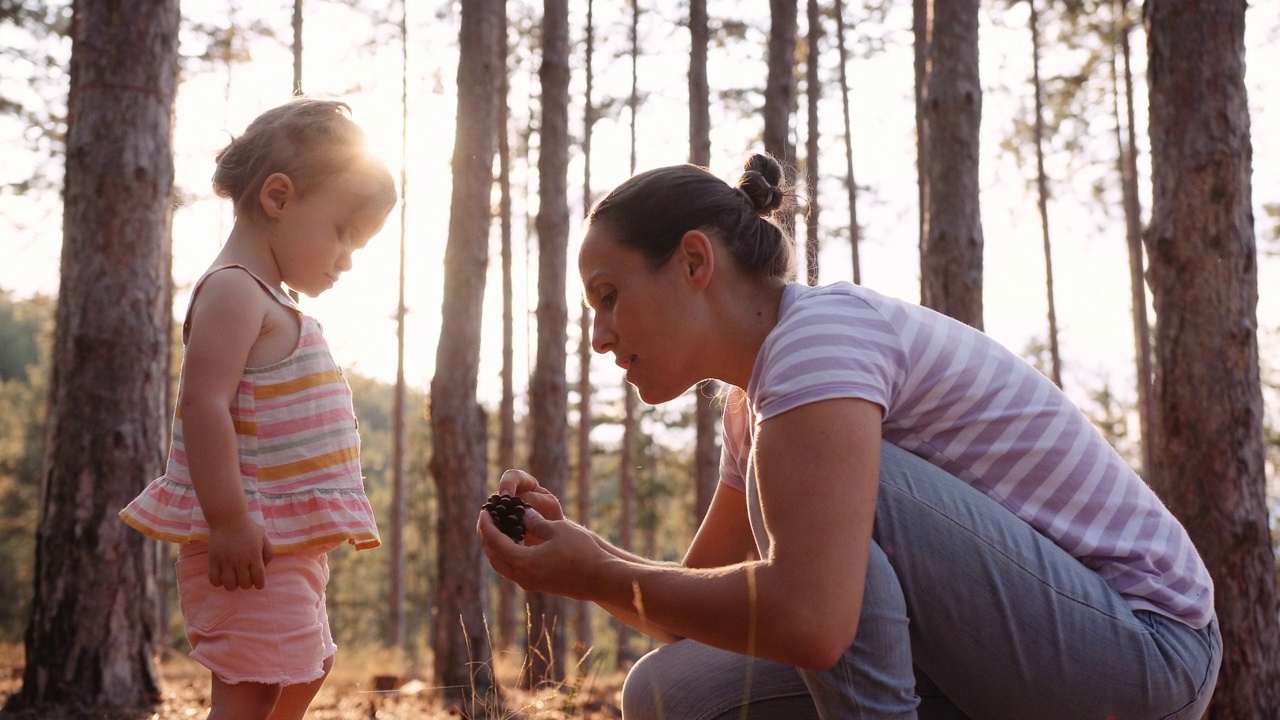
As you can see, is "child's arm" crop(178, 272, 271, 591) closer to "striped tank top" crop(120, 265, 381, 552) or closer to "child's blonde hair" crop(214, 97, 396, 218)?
"striped tank top" crop(120, 265, 381, 552)

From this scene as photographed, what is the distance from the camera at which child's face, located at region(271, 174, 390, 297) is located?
265cm

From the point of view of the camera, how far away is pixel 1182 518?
503cm

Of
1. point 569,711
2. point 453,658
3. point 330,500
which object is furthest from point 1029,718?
point 453,658

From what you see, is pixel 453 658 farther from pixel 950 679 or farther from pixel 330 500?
pixel 950 679

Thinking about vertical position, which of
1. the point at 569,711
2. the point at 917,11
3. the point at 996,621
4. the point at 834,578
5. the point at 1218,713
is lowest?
the point at 1218,713

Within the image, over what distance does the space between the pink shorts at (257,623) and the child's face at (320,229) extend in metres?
0.73

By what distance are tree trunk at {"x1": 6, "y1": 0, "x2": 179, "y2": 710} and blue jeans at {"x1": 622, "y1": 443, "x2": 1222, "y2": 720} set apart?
3797 millimetres

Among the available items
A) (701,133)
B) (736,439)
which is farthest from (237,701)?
(701,133)

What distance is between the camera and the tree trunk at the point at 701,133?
11492mm

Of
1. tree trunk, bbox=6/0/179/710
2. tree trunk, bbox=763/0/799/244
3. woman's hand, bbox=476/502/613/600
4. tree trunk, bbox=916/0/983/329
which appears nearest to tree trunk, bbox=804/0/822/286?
tree trunk, bbox=763/0/799/244

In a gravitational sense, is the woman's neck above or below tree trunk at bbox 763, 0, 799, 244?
below

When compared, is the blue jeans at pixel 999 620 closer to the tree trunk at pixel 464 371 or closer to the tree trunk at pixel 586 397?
the tree trunk at pixel 464 371

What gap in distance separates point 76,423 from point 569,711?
3.27 metres

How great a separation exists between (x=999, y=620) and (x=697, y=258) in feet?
3.00
